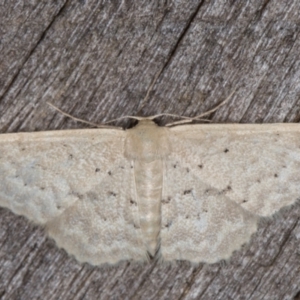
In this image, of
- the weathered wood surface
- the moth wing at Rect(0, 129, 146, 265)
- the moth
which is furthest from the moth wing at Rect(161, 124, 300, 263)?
the moth wing at Rect(0, 129, 146, 265)

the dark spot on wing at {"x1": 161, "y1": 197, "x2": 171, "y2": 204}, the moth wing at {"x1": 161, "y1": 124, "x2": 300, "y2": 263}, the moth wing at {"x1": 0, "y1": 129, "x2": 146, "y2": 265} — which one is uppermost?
the moth wing at {"x1": 161, "y1": 124, "x2": 300, "y2": 263}

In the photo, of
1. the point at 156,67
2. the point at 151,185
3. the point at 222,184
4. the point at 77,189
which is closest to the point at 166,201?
the point at 151,185

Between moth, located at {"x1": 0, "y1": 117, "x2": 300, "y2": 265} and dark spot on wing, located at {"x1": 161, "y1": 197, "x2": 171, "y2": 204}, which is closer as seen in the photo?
moth, located at {"x1": 0, "y1": 117, "x2": 300, "y2": 265}

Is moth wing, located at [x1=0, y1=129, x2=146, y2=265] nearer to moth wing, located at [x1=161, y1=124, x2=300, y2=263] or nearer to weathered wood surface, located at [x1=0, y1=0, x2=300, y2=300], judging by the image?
weathered wood surface, located at [x1=0, y1=0, x2=300, y2=300]

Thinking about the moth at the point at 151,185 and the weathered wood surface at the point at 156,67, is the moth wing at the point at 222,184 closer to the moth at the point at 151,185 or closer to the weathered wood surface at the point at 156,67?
the moth at the point at 151,185

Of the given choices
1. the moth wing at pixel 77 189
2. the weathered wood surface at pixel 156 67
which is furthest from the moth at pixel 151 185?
the weathered wood surface at pixel 156 67

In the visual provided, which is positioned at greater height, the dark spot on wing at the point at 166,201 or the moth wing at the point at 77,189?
the dark spot on wing at the point at 166,201

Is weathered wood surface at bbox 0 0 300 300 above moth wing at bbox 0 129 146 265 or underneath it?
above
